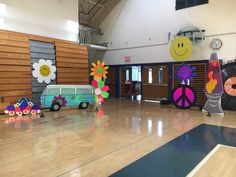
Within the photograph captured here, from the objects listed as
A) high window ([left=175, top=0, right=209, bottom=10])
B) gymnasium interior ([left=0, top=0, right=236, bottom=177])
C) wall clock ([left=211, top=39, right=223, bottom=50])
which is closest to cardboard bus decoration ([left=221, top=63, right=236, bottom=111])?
gymnasium interior ([left=0, top=0, right=236, bottom=177])

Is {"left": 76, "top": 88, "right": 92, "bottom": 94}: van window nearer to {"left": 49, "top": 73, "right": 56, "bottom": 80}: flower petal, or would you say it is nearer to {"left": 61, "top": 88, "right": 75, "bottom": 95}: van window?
{"left": 61, "top": 88, "right": 75, "bottom": 95}: van window

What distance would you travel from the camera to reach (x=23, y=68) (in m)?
7.59

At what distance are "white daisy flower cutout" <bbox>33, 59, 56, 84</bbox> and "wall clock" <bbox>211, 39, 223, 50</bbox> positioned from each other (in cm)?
684

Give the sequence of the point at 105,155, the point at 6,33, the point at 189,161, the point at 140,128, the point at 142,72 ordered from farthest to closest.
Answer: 1. the point at 142,72
2. the point at 6,33
3. the point at 140,128
4. the point at 105,155
5. the point at 189,161

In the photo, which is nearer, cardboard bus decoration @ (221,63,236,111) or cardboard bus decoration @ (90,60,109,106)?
cardboard bus decoration @ (221,63,236,111)

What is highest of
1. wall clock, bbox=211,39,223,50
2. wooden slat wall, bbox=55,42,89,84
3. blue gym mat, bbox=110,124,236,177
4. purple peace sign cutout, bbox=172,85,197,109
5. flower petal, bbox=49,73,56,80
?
wall clock, bbox=211,39,223,50

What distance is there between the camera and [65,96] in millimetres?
7668

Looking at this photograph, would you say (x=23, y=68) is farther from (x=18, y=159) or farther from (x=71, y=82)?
(x=18, y=159)

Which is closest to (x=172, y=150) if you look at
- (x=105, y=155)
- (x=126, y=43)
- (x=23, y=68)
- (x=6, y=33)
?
(x=105, y=155)

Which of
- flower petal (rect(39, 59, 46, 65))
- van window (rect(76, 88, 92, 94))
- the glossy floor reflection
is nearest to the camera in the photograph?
the glossy floor reflection

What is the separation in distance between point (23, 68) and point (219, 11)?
27.2 ft

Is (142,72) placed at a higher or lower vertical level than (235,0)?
lower

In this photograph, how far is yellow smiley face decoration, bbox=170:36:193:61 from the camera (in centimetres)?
798

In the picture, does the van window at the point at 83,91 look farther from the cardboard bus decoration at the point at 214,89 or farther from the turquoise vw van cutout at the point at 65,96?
the cardboard bus decoration at the point at 214,89
